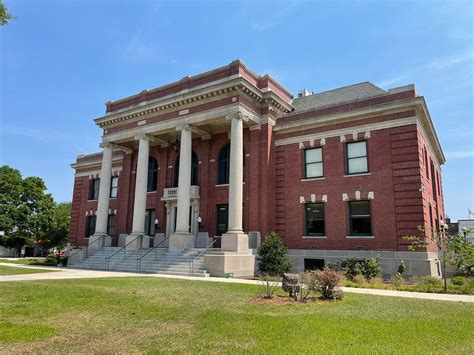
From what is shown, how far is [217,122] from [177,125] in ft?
9.70

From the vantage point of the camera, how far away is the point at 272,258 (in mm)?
20297

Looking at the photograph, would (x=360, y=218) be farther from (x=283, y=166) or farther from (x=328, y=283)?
(x=328, y=283)

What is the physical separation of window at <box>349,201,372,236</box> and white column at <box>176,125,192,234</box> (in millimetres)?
10489

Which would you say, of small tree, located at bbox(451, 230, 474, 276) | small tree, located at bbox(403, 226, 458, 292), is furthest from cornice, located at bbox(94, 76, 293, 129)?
small tree, located at bbox(451, 230, 474, 276)

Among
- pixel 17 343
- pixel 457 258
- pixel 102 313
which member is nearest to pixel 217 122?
pixel 457 258

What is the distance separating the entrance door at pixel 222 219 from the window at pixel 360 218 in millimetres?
8601

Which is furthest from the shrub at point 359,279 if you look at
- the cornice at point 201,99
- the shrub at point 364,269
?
the cornice at point 201,99

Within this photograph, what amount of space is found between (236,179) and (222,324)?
15.4m

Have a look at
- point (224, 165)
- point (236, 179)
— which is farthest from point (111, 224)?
point (236, 179)

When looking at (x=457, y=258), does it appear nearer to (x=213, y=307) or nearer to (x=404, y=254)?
(x=404, y=254)

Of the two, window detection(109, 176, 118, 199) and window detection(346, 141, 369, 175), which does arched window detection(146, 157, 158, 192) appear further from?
window detection(346, 141, 369, 175)

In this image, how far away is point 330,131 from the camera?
23516 millimetres

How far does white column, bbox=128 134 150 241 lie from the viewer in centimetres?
2675

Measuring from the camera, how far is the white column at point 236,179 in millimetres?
22250
